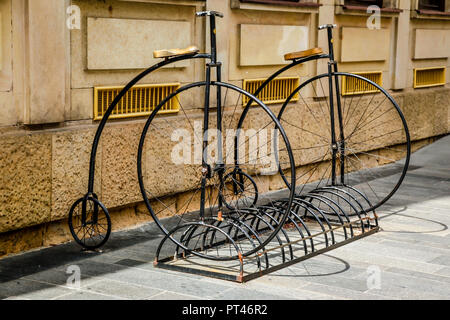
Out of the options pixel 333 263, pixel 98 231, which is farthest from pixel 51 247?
pixel 333 263

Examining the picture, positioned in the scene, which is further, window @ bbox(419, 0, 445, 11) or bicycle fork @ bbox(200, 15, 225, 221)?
window @ bbox(419, 0, 445, 11)

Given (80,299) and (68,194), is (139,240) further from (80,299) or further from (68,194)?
(80,299)

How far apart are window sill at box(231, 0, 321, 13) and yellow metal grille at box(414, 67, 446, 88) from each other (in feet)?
9.37

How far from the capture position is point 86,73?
21.5 ft

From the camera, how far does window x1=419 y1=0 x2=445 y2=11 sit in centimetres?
1182

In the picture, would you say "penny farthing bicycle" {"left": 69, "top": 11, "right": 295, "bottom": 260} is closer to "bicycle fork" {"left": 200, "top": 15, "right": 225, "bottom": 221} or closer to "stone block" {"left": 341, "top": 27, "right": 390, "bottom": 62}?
"bicycle fork" {"left": 200, "top": 15, "right": 225, "bottom": 221}

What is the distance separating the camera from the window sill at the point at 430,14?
11288 mm

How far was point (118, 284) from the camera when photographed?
531 centimetres

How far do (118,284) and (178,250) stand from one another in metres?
0.79

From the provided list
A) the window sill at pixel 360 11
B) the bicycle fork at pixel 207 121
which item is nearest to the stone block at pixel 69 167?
the bicycle fork at pixel 207 121

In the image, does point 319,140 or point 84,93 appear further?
point 319,140

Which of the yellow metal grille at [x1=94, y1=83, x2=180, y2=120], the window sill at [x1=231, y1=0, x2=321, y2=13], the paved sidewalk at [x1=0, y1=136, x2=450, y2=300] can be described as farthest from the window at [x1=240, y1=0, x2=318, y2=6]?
the paved sidewalk at [x1=0, y1=136, x2=450, y2=300]

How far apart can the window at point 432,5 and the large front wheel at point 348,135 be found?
6.17 ft

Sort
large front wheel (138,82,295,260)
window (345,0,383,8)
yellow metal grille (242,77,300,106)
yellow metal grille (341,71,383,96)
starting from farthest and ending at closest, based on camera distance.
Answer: window (345,0,383,8) < yellow metal grille (341,71,383,96) < yellow metal grille (242,77,300,106) < large front wheel (138,82,295,260)
